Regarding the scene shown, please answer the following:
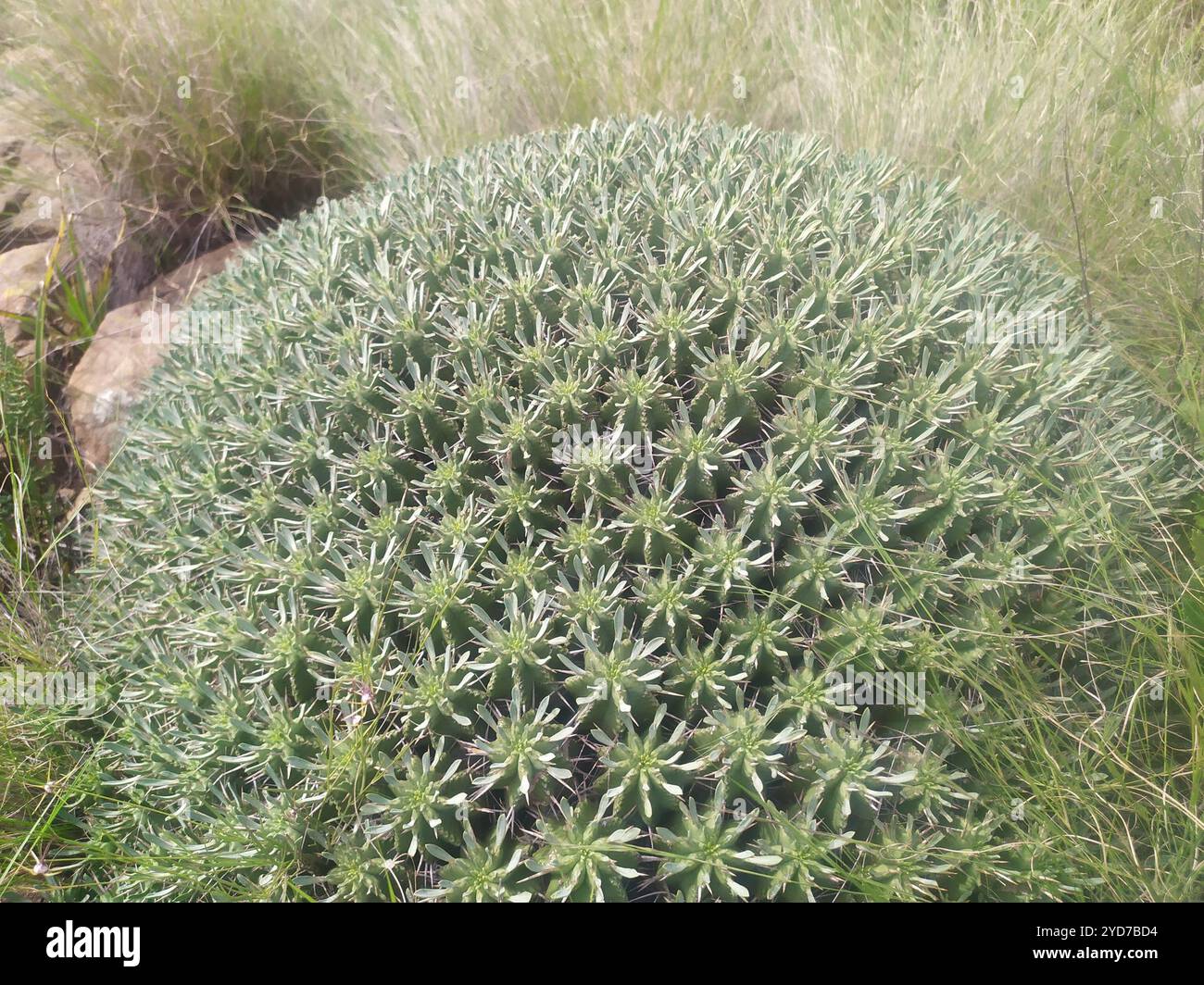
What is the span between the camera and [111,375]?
14.7 feet

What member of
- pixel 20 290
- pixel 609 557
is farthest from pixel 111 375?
pixel 609 557

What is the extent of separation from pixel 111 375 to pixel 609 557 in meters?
3.45

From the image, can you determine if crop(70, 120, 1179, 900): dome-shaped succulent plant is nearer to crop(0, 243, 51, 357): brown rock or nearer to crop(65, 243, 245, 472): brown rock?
crop(65, 243, 245, 472): brown rock

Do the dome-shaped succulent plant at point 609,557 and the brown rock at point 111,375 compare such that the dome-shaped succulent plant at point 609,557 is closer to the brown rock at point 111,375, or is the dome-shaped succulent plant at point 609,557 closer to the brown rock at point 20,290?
the brown rock at point 111,375

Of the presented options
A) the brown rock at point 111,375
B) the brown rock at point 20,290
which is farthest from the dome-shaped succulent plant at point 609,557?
the brown rock at point 20,290

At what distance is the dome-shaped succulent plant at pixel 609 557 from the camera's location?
78.0 inches

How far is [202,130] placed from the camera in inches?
207

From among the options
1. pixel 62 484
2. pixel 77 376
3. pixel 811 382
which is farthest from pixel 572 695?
pixel 77 376

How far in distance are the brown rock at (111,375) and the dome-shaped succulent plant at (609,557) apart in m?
1.51

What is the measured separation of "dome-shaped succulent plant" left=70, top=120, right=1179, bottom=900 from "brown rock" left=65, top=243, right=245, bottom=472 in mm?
1513

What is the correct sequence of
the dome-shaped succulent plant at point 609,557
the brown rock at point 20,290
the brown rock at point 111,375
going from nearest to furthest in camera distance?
the dome-shaped succulent plant at point 609,557 < the brown rock at point 111,375 < the brown rock at point 20,290

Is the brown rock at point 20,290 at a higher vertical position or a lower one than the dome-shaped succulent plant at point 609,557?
higher

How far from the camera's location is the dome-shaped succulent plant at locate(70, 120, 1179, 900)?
1.98 m

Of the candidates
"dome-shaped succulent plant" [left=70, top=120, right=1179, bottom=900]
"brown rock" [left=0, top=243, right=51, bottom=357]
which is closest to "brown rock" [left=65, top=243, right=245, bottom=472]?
"brown rock" [left=0, top=243, right=51, bottom=357]
